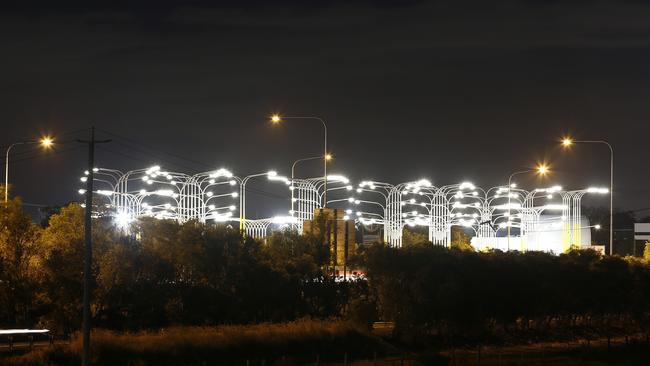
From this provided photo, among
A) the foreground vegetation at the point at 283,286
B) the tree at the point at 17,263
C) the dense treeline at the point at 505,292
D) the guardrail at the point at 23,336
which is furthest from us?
the dense treeline at the point at 505,292

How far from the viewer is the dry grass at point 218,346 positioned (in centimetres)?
3881

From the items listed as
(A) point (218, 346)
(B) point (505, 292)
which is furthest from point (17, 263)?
(B) point (505, 292)

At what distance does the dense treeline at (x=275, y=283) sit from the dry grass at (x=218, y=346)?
172 inches

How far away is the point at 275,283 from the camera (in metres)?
61.3

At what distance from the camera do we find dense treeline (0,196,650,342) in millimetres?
52906

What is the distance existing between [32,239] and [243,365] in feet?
64.9

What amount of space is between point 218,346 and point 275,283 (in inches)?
720

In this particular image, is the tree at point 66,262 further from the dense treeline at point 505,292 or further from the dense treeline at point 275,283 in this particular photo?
the dense treeline at point 505,292

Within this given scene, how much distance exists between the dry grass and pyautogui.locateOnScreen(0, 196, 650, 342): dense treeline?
4.37 meters

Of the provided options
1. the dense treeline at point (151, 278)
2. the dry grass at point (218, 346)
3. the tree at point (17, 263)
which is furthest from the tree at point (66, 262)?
the dry grass at point (218, 346)

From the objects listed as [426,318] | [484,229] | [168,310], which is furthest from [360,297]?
[484,229]

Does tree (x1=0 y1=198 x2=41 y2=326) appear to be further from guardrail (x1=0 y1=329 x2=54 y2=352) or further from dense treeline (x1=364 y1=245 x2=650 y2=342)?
dense treeline (x1=364 y1=245 x2=650 y2=342)

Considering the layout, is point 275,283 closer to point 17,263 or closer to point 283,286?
point 283,286

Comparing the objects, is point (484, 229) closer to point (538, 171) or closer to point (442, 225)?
point (442, 225)
